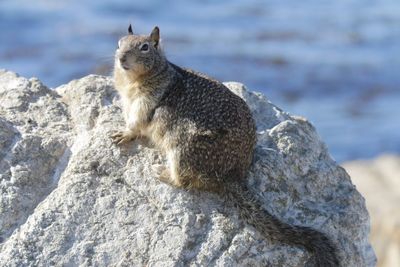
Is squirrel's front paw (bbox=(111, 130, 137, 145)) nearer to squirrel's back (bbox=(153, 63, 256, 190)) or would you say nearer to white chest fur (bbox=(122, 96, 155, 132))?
white chest fur (bbox=(122, 96, 155, 132))

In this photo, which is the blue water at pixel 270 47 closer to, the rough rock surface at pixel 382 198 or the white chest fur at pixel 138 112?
the rough rock surface at pixel 382 198

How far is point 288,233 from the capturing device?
16.7 feet

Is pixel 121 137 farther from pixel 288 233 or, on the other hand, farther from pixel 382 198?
pixel 382 198

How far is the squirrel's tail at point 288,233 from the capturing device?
5.07 m

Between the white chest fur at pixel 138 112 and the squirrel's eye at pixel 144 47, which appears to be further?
the squirrel's eye at pixel 144 47

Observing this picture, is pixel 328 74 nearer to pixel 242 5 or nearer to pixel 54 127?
pixel 242 5

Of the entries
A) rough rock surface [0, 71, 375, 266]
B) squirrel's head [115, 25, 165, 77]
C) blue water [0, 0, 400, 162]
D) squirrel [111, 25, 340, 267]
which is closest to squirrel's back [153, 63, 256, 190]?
squirrel [111, 25, 340, 267]

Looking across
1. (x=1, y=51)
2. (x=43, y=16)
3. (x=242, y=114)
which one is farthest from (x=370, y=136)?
(x=242, y=114)

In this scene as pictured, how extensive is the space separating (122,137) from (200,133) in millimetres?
436

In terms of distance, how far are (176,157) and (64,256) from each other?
82 cm

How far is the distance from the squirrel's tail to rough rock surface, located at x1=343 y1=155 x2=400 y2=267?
449cm

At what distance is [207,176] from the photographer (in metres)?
5.25

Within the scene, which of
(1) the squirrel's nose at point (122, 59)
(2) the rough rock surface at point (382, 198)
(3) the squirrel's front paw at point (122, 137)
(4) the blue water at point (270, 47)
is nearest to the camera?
(3) the squirrel's front paw at point (122, 137)

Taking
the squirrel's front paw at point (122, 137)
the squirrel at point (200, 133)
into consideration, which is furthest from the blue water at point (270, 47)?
the squirrel's front paw at point (122, 137)
